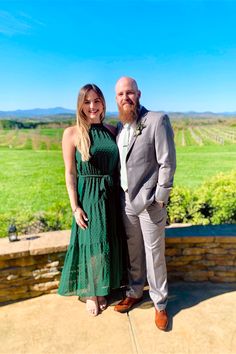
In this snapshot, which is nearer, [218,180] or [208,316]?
[208,316]

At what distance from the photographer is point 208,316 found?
2.44 m

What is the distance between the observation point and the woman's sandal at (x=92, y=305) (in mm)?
2512

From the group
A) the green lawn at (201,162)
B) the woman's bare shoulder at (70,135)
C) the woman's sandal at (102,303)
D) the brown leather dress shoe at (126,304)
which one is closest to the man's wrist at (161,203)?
the woman's bare shoulder at (70,135)

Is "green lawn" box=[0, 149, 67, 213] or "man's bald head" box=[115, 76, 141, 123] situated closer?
"man's bald head" box=[115, 76, 141, 123]

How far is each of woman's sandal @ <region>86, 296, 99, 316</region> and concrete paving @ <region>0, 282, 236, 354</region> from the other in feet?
0.14

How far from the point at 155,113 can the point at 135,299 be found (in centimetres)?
160

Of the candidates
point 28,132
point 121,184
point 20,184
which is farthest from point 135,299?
point 28,132

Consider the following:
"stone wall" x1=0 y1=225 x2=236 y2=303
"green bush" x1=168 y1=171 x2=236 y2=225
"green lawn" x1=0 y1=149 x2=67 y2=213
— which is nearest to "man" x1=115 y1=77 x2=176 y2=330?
"stone wall" x1=0 y1=225 x2=236 y2=303

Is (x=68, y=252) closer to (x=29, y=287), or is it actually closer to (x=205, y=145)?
(x=29, y=287)

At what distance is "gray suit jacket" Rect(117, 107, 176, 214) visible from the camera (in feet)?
6.75

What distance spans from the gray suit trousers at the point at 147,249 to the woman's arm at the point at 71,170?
354 millimetres

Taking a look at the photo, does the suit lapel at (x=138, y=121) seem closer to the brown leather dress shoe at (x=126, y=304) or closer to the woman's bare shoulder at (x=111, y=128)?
the woman's bare shoulder at (x=111, y=128)

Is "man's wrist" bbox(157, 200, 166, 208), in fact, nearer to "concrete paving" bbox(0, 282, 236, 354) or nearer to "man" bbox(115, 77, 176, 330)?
"man" bbox(115, 77, 176, 330)

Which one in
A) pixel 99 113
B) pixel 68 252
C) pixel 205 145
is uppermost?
pixel 99 113
